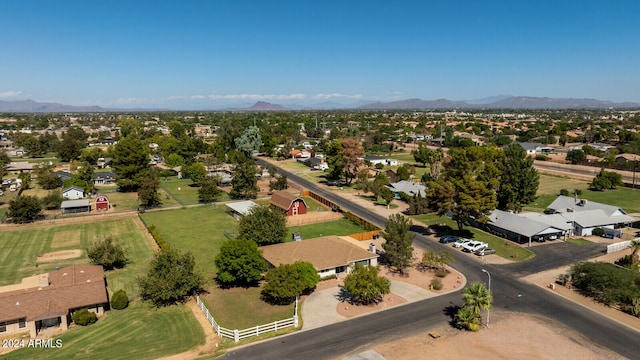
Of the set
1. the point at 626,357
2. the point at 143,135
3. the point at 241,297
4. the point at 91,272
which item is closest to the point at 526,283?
the point at 626,357

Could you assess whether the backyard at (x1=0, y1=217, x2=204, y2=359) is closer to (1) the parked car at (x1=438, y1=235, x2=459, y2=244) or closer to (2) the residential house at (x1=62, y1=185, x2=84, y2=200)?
(2) the residential house at (x1=62, y1=185, x2=84, y2=200)

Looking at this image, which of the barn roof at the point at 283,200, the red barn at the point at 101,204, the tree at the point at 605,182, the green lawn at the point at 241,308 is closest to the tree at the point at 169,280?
the green lawn at the point at 241,308

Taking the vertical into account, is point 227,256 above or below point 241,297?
above

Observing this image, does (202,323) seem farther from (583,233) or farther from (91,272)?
(583,233)

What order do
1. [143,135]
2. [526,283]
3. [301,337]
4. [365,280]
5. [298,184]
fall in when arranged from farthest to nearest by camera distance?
[143,135]
[298,184]
[526,283]
[365,280]
[301,337]

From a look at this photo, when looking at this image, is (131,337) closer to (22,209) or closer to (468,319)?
(468,319)

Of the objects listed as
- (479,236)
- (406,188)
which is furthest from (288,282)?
(406,188)
